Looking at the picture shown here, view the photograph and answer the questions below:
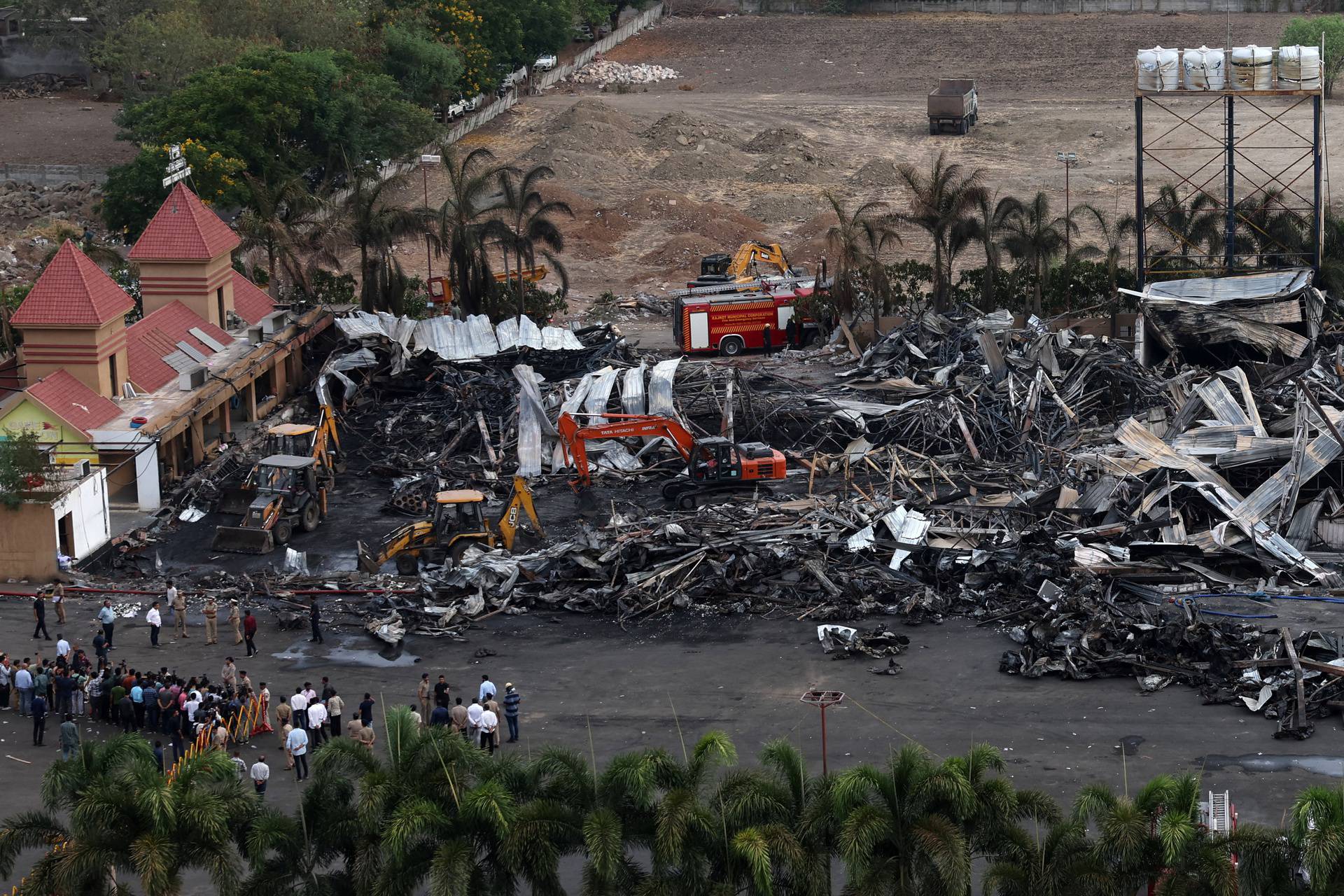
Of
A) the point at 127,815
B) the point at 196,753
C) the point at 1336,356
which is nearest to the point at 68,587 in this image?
the point at 196,753

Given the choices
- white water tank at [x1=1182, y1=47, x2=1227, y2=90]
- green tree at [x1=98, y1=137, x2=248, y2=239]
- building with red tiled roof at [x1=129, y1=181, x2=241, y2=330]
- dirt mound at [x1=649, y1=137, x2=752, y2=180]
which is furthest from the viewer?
dirt mound at [x1=649, y1=137, x2=752, y2=180]

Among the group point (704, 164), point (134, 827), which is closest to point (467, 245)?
point (704, 164)

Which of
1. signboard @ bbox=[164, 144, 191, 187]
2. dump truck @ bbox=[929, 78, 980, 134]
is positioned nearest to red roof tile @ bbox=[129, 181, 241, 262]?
signboard @ bbox=[164, 144, 191, 187]

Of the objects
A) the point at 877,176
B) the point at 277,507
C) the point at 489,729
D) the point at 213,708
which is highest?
the point at 877,176

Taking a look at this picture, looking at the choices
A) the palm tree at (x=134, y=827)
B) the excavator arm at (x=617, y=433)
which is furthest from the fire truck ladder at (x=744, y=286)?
the palm tree at (x=134, y=827)

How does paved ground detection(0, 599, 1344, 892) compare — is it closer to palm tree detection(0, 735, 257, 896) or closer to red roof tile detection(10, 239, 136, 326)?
palm tree detection(0, 735, 257, 896)

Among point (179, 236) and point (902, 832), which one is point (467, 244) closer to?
→ point (179, 236)

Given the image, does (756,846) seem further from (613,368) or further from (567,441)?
(613,368)
